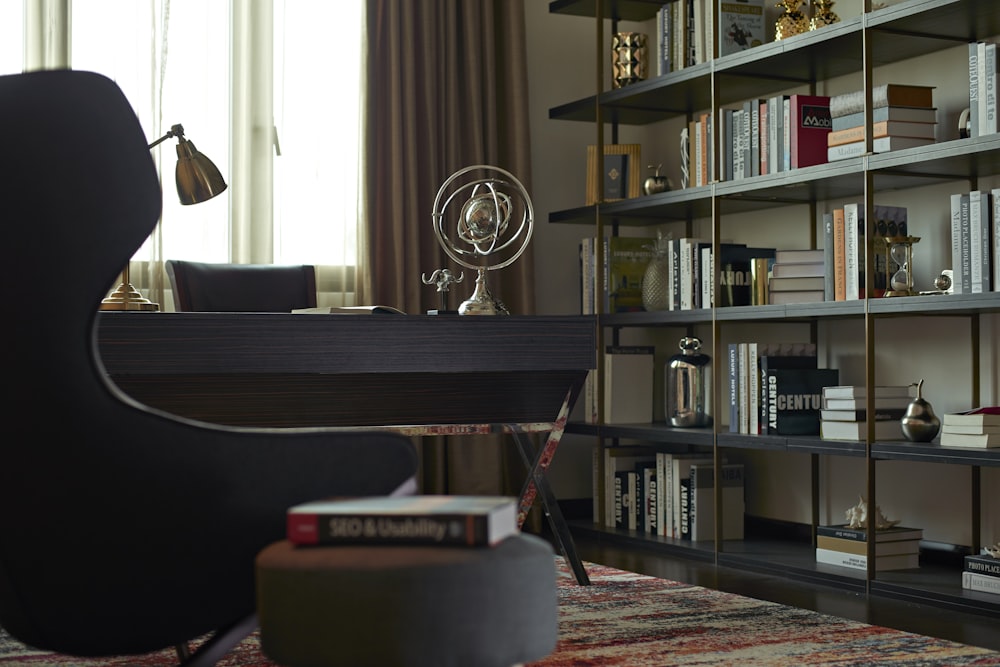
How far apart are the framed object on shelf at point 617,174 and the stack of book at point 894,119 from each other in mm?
1149

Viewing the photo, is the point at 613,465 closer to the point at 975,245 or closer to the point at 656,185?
the point at 656,185

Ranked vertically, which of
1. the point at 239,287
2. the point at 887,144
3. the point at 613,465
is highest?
the point at 887,144

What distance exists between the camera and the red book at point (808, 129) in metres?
3.79

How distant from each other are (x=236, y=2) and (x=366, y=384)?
6.70 ft

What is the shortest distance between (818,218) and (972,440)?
120cm

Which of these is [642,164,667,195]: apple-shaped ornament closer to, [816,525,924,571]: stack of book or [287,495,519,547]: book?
[816,525,924,571]: stack of book

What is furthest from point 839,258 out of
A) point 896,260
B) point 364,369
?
point 364,369

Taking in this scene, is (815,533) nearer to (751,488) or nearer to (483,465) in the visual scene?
(751,488)

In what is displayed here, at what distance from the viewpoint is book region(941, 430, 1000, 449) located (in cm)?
313

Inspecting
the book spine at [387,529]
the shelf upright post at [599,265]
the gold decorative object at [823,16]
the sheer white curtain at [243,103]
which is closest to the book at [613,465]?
the shelf upright post at [599,265]

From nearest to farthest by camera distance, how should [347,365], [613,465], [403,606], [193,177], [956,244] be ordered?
1. [403,606]
2. [347,365]
3. [193,177]
4. [956,244]
5. [613,465]

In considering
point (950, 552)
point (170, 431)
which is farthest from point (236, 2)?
point (170, 431)

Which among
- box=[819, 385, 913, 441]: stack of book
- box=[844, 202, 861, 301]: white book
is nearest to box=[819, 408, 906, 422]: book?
box=[819, 385, 913, 441]: stack of book

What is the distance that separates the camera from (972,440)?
3168 mm
